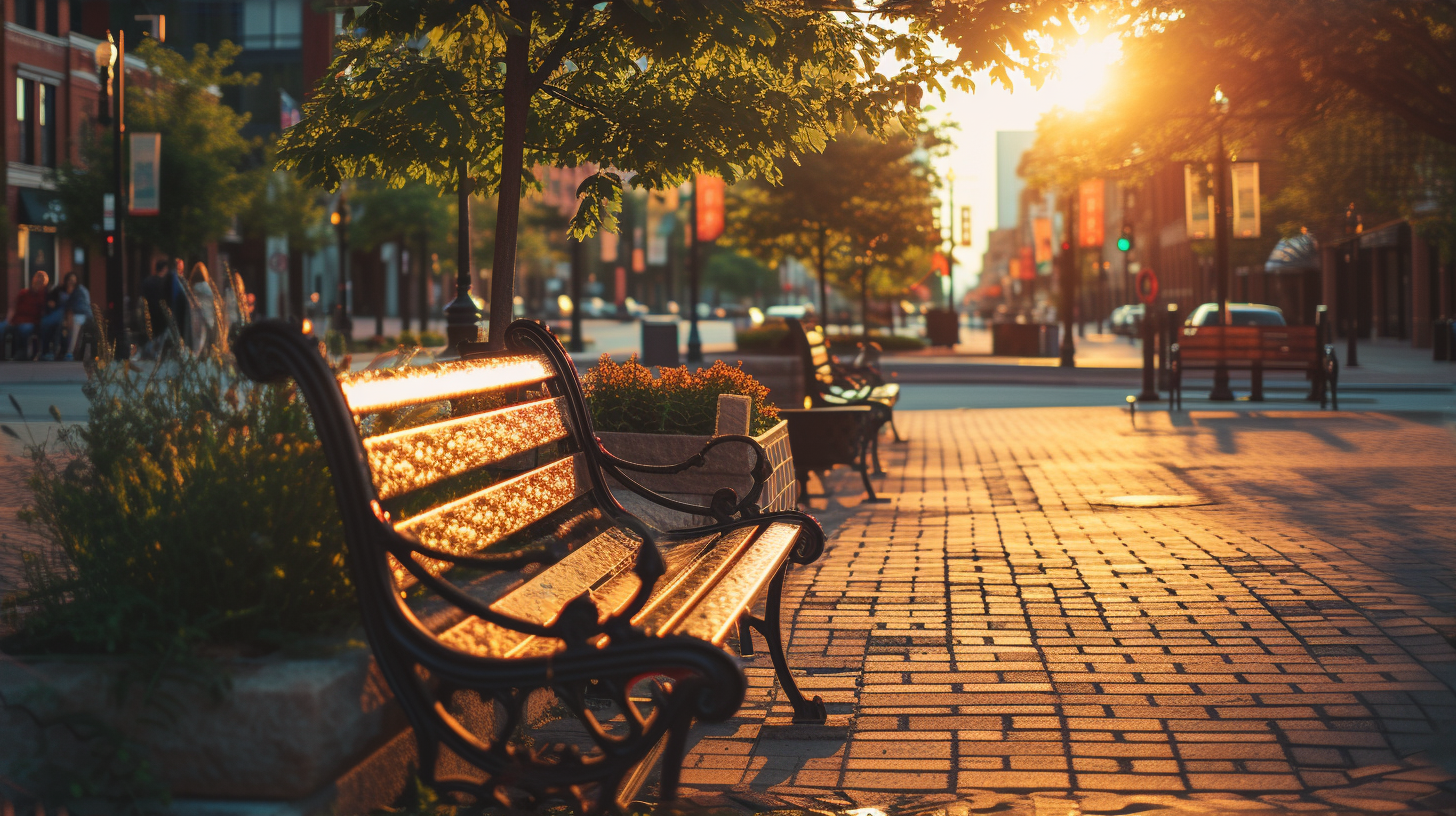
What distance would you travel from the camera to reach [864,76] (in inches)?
300

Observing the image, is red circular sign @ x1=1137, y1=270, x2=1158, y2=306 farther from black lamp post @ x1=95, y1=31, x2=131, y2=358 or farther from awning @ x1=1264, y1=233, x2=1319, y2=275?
awning @ x1=1264, y1=233, x2=1319, y2=275

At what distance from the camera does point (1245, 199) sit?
24969 mm

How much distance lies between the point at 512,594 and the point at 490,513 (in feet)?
1.10

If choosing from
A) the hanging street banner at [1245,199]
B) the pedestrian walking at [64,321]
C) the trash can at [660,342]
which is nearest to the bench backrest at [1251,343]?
the hanging street banner at [1245,199]

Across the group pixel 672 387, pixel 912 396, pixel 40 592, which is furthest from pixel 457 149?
pixel 912 396

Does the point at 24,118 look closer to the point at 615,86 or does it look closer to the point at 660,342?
the point at 660,342

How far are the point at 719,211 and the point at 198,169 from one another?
14.0m

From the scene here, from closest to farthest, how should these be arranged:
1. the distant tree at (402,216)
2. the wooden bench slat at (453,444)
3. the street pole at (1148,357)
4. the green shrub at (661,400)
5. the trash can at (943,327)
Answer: the wooden bench slat at (453,444)
the green shrub at (661,400)
the street pole at (1148,357)
the trash can at (943,327)
the distant tree at (402,216)

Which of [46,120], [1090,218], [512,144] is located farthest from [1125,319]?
[512,144]

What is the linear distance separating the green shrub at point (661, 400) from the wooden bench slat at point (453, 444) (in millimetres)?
3219

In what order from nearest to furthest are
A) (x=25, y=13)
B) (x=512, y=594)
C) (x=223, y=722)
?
(x=223, y=722) → (x=512, y=594) → (x=25, y=13)

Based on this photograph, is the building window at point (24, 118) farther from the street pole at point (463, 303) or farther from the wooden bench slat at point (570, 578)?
the wooden bench slat at point (570, 578)

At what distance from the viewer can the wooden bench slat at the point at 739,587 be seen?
11.3ft

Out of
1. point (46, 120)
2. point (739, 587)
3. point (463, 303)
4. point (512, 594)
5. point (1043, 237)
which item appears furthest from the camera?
point (1043, 237)
